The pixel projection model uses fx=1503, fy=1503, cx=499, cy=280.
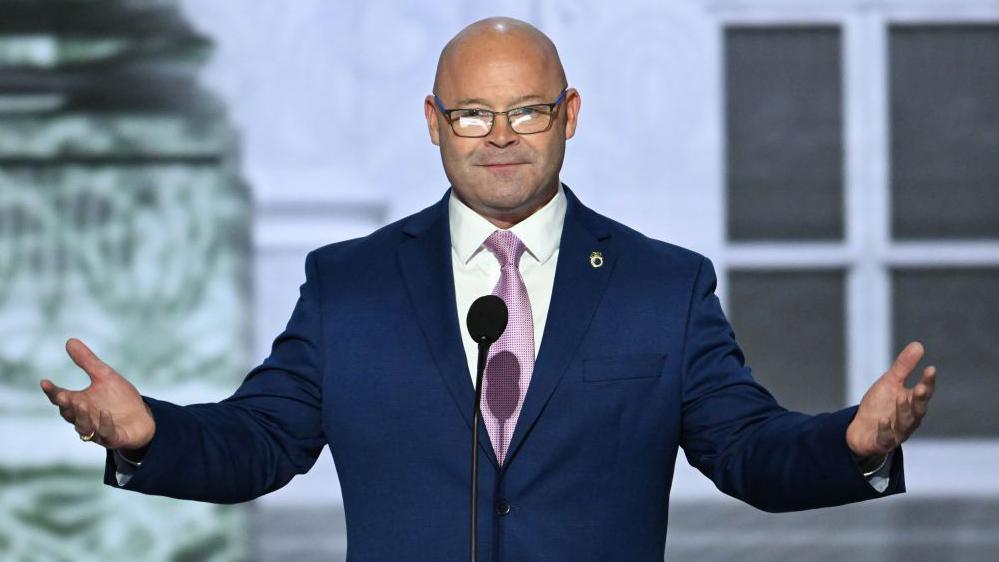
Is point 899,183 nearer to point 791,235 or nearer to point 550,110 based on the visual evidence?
point 791,235

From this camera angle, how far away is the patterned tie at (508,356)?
5.62 ft

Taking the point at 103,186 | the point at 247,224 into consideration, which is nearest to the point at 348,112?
the point at 247,224

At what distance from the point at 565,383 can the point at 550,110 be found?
1.05ft

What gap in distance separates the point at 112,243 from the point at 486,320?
2.00 meters

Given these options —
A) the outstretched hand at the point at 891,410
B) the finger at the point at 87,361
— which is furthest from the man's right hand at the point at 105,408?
the outstretched hand at the point at 891,410

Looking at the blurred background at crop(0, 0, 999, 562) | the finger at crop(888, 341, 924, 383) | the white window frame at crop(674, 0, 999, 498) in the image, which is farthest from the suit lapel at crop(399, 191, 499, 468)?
the white window frame at crop(674, 0, 999, 498)

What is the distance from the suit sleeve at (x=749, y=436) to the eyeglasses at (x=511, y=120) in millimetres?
268

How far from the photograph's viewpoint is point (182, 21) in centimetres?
325

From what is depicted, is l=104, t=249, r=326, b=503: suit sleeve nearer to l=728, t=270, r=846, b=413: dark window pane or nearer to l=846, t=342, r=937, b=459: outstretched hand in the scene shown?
l=846, t=342, r=937, b=459: outstretched hand

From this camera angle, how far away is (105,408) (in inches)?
60.6

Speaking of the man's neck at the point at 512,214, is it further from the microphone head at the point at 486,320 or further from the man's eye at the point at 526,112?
the microphone head at the point at 486,320

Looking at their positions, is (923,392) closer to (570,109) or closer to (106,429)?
(570,109)

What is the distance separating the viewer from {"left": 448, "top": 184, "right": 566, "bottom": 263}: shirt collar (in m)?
1.81

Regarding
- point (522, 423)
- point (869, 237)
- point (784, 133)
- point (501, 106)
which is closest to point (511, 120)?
point (501, 106)
